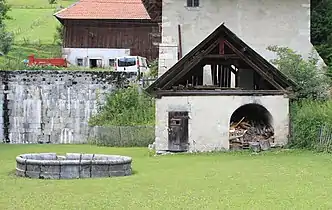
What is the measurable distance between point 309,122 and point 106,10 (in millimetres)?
23991

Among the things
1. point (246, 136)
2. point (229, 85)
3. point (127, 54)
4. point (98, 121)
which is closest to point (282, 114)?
point (246, 136)

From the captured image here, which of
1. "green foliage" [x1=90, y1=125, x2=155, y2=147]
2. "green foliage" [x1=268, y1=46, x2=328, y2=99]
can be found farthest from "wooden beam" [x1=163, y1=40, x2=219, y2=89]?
Answer: "green foliage" [x1=90, y1=125, x2=155, y2=147]

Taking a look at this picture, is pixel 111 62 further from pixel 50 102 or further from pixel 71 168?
pixel 71 168

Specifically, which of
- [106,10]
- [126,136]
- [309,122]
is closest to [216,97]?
[309,122]

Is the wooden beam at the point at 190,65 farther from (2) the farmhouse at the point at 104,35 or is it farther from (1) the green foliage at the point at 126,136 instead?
(2) the farmhouse at the point at 104,35

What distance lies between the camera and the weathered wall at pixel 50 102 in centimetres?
3022

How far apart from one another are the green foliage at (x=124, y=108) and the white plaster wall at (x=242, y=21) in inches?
157

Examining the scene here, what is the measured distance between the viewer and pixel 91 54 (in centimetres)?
4300

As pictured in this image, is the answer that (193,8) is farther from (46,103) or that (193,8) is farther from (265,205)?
(265,205)

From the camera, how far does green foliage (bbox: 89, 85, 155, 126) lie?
96.7ft

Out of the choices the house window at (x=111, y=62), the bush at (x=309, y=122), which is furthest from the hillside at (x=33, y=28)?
the bush at (x=309, y=122)

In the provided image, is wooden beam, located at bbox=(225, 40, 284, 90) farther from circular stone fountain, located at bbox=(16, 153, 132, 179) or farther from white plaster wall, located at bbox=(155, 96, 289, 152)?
circular stone fountain, located at bbox=(16, 153, 132, 179)

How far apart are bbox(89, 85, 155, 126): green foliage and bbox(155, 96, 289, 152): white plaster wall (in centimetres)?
629

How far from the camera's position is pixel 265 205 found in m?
11.9
